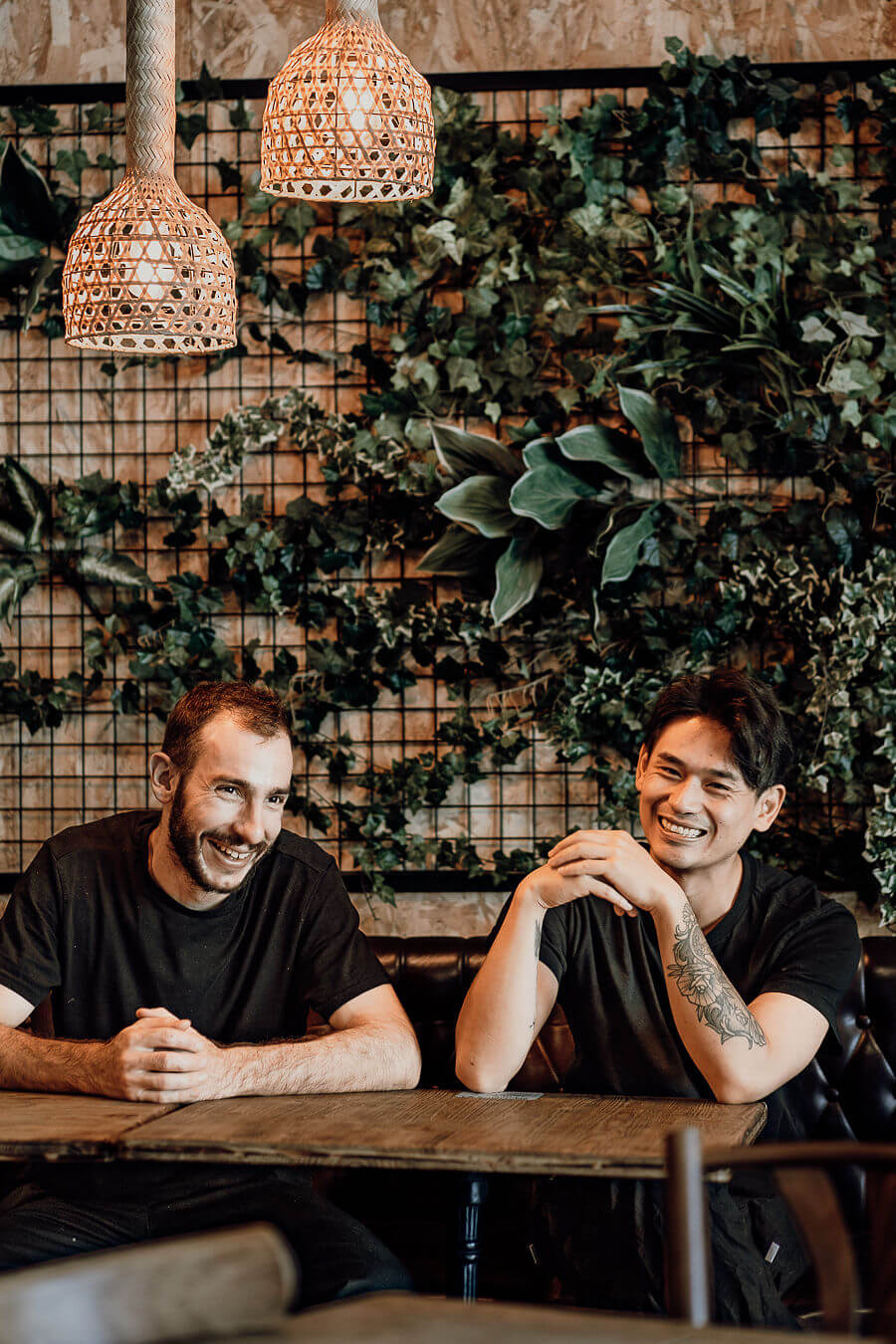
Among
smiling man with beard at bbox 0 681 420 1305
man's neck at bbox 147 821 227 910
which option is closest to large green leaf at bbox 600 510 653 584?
smiling man with beard at bbox 0 681 420 1305

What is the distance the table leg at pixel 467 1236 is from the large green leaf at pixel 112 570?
5.44 ft

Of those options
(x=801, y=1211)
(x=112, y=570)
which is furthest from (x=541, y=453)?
(x=801, y=1211)

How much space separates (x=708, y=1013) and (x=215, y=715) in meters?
0.91

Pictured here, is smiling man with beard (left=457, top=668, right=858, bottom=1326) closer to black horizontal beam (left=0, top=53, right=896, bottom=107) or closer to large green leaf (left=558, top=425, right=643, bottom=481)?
large green leaf (left=558, top=425, right=643, bottom=481)

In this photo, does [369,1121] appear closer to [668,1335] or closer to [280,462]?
[668,1335]

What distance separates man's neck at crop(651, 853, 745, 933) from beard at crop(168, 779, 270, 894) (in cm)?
67

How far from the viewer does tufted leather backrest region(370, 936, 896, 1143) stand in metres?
2.54

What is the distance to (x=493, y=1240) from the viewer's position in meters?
2.65

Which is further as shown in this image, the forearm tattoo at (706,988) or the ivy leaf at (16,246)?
the ivy leaf at (16,246)

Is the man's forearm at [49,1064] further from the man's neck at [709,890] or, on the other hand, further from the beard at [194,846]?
the man's neck at [709,890]

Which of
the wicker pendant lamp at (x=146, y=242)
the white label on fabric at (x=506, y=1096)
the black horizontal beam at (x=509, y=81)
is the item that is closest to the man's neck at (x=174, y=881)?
the white label on fabric at (x=506, y=1096)

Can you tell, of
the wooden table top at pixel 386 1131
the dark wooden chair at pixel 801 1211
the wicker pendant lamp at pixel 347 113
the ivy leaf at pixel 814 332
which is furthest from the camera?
the ivy leaf at pixel 814 332

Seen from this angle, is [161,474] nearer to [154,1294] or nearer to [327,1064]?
[327,1064]

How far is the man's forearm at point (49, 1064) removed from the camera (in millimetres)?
2107
